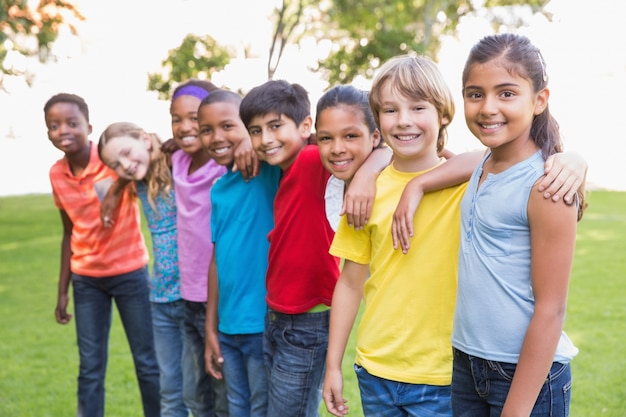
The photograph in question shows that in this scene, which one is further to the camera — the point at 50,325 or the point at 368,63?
the point at 368,63

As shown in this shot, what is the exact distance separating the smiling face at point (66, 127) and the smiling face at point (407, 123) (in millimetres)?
2079

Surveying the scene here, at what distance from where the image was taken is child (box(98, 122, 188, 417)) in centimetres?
319

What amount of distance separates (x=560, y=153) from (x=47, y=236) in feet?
35.4

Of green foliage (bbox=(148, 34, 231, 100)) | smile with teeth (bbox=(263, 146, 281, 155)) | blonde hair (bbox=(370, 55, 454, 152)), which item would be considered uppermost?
green foliage (bbox=(148, 34, 231, 100))

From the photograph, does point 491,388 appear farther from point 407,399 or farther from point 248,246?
point 248,246

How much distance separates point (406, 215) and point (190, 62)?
36.2 ft

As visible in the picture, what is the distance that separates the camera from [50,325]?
254 inches

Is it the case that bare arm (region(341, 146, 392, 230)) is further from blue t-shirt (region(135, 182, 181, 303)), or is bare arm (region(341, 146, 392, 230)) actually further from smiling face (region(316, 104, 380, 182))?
blue t-shirt (region(135, 182, 181, 303))

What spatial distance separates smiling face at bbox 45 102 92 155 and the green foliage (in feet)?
29.0

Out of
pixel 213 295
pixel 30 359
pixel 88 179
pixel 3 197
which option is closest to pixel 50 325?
pixel 30 359

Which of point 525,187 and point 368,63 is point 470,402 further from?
point 368,63

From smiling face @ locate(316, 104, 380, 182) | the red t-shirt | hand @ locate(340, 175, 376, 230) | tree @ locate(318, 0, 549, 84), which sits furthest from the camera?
tree @ locate(318, 0, 549, 84)

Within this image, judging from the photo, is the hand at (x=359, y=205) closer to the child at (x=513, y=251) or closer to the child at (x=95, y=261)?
the child at (x=513, y=251)

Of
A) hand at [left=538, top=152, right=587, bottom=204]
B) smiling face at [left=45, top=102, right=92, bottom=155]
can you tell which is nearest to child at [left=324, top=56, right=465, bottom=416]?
hand at [left=538, top=152, right=587, bottom=204]
